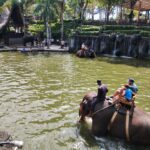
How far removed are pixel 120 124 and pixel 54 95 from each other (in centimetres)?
852

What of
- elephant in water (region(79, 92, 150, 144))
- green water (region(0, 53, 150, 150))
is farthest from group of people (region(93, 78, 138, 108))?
green water (region(0, 53, 150, 150))

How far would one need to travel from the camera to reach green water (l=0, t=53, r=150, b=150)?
549 inches

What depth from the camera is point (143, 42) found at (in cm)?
4350

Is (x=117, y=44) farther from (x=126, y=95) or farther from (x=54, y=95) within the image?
(x=126, y=95)

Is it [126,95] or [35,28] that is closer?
[126,95]

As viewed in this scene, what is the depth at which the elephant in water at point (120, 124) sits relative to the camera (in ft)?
42.3

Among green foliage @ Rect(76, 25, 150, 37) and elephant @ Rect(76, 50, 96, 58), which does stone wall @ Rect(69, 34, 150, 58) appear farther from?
elephant @ Rect(76, 50, 96, 58)

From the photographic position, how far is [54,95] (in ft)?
69.9

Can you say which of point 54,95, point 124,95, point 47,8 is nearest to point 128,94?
point 124,95

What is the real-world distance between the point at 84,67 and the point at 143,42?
40.9ft

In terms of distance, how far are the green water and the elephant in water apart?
0.36 m

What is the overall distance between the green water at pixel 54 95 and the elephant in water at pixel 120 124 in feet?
1.19

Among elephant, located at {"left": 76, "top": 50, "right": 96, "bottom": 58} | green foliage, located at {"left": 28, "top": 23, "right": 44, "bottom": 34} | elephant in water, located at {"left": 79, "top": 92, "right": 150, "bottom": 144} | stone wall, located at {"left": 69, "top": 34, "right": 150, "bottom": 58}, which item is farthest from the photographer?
green foliage, located at {"left": 28, "top": 23, "right": 44, "bottom": 34}

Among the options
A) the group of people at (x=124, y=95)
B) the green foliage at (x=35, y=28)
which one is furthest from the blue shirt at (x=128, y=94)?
the green foliage at (x=35, y=28)
